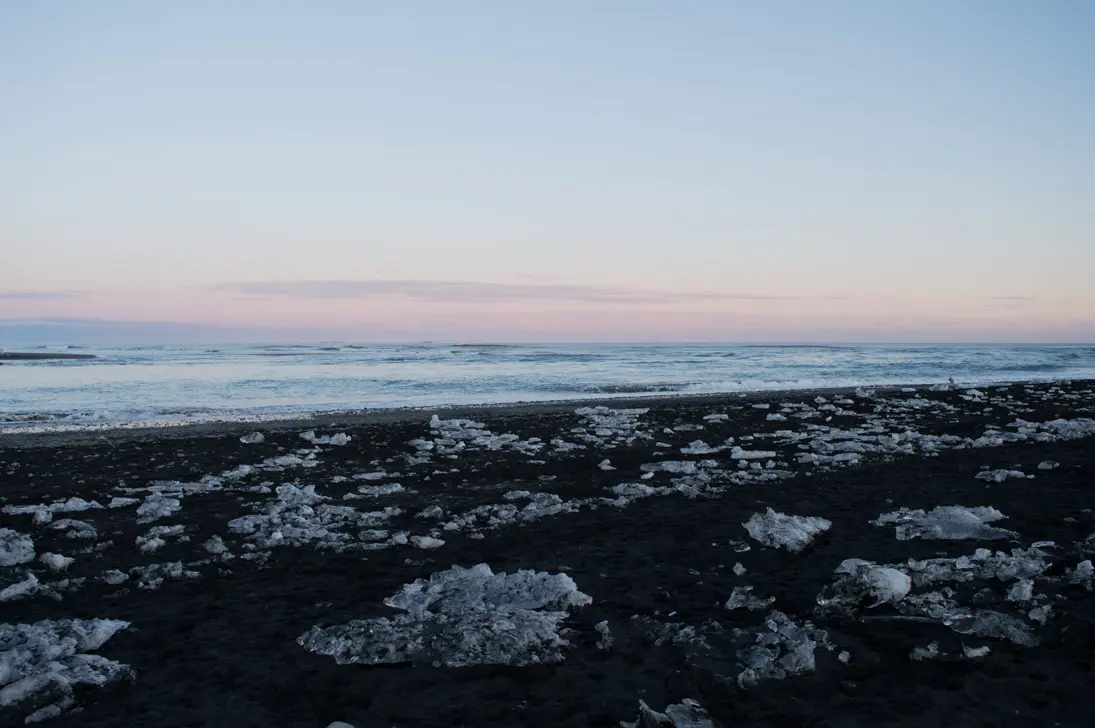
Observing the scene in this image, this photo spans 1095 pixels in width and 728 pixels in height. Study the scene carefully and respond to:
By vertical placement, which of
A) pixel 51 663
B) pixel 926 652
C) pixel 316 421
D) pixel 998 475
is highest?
pixel 998 475

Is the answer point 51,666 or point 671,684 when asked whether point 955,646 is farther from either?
point 51,666

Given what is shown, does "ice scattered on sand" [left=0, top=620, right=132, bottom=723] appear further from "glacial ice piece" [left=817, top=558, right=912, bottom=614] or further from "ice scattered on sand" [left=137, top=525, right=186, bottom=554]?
"glacial ice piece" [left=817, top=558, right=912, bottom=614]

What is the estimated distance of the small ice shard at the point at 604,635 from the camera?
13.4ft

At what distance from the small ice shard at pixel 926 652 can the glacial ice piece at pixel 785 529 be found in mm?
1802

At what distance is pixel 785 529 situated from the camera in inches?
241

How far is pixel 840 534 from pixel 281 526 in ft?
16.3

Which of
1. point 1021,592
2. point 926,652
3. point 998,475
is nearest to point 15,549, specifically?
point 926,652

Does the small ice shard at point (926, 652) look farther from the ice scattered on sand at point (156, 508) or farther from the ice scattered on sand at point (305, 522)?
the ice scattered on sand at point (156, 508)

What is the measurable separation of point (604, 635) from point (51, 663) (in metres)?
2.94

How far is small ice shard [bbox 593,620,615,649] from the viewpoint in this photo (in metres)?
4.09

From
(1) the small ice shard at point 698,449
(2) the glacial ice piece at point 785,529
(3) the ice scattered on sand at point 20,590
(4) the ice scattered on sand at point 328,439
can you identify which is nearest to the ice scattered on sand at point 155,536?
(3) the ice scattered on sand at point 20,590

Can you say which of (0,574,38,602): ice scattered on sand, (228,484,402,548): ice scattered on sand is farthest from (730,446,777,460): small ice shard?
(0,574,38,602): ice scattered on sand

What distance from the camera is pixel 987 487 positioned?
26.3 ft

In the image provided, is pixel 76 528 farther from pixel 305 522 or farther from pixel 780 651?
pixel 780 651
